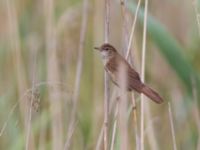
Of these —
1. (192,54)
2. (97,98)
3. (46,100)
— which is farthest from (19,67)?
(192,54)

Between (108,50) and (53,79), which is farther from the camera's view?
(53,79)

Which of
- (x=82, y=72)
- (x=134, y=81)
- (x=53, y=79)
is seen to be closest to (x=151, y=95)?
(x=134, y=81)

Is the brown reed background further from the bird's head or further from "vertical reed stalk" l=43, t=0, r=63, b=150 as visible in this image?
the bird's head

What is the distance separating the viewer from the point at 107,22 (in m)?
1.86

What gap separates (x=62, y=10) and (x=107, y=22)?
1239 mm

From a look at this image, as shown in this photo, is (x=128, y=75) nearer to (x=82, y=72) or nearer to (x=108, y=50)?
(x=108, y=50)

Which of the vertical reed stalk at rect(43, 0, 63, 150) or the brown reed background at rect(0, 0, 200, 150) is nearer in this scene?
the vertical reed stalk at rect(43, 0, 63, 150)

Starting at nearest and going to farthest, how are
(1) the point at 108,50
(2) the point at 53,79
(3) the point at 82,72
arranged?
(1) the point at 108,50 → (2) the point at 53,79 → (3) the point at 82,72

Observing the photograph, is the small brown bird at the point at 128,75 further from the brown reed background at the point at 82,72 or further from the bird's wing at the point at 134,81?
the brown reed background at the point at 82,72

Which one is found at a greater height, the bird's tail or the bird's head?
the bird's head

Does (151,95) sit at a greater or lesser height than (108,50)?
lesser

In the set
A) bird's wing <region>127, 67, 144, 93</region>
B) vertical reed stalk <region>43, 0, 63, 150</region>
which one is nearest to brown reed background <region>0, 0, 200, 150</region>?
vertical reed stalk <region>43, 0, 63, 150</region>

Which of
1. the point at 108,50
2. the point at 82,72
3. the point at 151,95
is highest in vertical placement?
the point at 82,72

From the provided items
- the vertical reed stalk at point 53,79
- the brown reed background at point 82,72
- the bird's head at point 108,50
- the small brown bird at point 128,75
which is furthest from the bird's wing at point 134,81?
the vertical reed stalk at point 53,79
